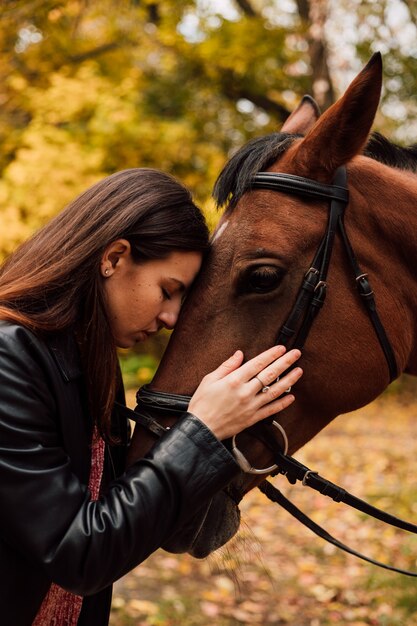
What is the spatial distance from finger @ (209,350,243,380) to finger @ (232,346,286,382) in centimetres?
3

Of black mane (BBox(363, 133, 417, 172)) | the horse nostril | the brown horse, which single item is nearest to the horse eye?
the brown horse

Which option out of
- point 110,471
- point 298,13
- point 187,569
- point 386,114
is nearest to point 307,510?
point 187,569

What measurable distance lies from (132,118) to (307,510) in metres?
7.23

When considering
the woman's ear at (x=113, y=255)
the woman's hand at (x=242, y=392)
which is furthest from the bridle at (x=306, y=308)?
the woman's ear at (x=113, y=255)

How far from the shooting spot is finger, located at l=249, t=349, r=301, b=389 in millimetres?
1891

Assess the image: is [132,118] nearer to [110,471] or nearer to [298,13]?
[298,13]

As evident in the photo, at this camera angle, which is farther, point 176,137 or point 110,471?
point 176,137

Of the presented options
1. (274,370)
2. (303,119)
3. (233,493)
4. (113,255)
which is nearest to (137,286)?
(113,255)

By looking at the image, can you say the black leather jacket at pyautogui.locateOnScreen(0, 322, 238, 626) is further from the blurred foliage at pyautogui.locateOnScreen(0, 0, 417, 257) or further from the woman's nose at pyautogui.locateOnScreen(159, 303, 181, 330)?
the blurred foliage at pyautogui.locateOnScreen(0, 0, 417, 257)

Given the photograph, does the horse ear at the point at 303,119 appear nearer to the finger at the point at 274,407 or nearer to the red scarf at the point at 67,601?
the finger at the point at 274,407

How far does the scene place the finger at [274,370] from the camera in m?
1.89

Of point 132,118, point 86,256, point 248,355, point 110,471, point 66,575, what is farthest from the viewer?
point 132,118

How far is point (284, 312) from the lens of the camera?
79.7 inches

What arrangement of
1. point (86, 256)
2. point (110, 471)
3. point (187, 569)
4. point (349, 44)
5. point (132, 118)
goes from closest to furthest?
point (86, 256) < point (110, 471) < point (187, 569) < point (349, 44) < point (132, 118)
